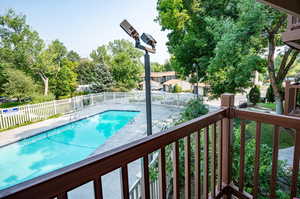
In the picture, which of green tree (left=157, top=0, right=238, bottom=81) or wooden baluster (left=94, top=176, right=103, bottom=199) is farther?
green tree (left=157, top=0, right=238, bottom=81)

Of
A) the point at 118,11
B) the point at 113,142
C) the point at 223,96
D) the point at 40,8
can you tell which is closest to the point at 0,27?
the point at 40,8

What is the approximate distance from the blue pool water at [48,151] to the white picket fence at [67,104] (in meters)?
1.83

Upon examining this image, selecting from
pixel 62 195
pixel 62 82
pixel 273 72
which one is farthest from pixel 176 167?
pixel 62 82

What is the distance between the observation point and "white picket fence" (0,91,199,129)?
780cm

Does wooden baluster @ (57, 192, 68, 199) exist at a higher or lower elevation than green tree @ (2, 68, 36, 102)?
lower

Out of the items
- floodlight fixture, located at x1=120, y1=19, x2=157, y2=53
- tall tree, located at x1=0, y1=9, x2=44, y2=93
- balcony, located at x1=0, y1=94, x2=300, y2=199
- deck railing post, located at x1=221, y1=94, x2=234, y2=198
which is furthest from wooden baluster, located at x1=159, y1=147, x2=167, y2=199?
tall tree, located at x1=0, y1=9, x2=44, y2=93

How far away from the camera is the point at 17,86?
10695 millimetres

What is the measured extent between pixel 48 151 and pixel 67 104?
416 centimetres

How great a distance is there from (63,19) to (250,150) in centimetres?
1505

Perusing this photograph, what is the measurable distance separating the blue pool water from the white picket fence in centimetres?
A: 183

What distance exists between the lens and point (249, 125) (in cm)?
555

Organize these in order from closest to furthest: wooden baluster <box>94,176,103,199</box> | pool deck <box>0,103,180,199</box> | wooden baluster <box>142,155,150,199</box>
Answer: wooden baluster <box>94,176,103,199</box> → wooden baluster <box>142,155,150,199</box> → pool deck <box>0,103,180,199</box>

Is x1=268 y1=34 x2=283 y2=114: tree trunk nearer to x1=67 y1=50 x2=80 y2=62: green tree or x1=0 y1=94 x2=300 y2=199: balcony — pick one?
x1=0 y1=94 x2=300 y2=199: balcony

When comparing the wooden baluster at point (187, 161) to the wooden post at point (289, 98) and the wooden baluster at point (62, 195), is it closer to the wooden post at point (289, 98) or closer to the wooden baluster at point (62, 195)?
the wooden baluster at point (62, 195)
